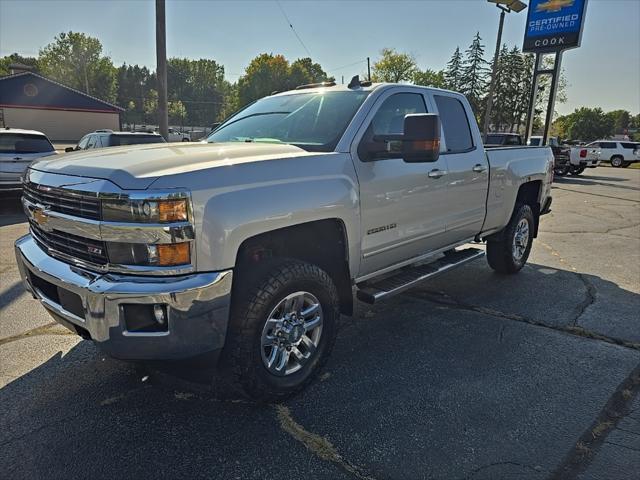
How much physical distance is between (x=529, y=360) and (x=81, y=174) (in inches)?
132

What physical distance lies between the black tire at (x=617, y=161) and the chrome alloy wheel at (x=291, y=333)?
3874 cm

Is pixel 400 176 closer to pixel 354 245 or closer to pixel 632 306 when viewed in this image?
pixel 354 245

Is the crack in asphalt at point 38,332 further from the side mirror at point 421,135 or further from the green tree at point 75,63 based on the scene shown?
the green tree at point 75,63

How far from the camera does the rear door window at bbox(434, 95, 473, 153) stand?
4.52 m

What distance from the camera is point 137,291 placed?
2.35m

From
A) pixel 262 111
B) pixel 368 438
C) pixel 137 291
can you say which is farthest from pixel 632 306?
pixel 137 291

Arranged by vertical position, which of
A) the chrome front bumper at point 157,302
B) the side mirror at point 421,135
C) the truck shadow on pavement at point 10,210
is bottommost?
the truck shadow on pavement at point 10,210

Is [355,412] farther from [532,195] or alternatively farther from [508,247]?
[532,195]

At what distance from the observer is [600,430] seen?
2.80m

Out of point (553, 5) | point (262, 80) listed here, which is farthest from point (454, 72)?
point (553, 5)

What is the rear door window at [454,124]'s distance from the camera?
4520 millimetres

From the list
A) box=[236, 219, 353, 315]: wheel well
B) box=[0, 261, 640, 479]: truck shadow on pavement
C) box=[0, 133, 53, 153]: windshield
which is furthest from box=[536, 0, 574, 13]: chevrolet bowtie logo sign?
box=[0, 133, 53, 153]: windshield

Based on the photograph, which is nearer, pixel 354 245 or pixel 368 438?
pixel 368 438

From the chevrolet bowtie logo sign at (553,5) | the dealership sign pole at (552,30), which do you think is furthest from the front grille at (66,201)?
the chevrolet bowtie logo sign at (553,5)
